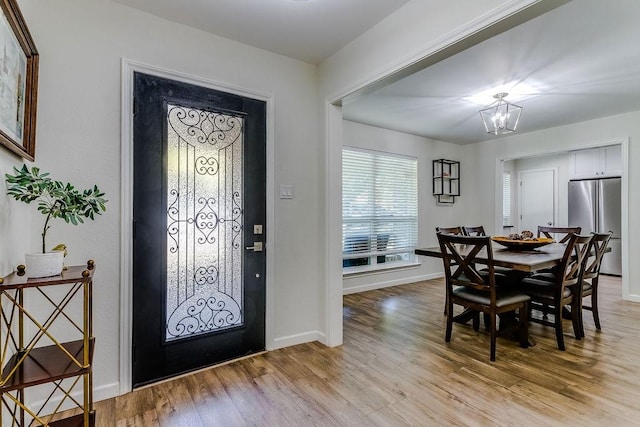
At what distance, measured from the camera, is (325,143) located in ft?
9.25

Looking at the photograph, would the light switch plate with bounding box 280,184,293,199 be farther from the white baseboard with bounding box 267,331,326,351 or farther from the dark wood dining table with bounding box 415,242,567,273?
the dark wood dining table with bounding box 415,242,567,273

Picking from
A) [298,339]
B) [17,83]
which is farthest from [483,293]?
[17,83]

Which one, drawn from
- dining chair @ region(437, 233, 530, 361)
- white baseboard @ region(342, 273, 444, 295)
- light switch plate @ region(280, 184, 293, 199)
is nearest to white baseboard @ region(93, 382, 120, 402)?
light switch plate @ region(280, 184, 293, 199)

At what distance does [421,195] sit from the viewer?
5543 mm

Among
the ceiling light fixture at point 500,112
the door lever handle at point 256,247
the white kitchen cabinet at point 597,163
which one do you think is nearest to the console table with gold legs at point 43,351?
the door lever handle at point 256,247

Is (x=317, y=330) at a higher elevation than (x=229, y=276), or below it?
below

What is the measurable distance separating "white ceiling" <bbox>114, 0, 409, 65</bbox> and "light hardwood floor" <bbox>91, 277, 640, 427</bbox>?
2578 mm

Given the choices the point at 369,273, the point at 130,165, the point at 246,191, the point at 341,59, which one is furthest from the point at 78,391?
the point at 369,273

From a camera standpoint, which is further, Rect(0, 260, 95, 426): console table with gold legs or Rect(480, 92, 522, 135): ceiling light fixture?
Rect(480, 92, 522, 135): ceiling light fixture

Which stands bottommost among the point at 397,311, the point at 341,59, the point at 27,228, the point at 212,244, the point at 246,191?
the point at 397,311

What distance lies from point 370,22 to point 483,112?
8.33 feet

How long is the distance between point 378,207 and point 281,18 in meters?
3.31

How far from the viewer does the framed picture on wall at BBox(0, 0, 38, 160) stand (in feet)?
4.37

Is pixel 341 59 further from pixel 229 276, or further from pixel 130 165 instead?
pixel 229 276
